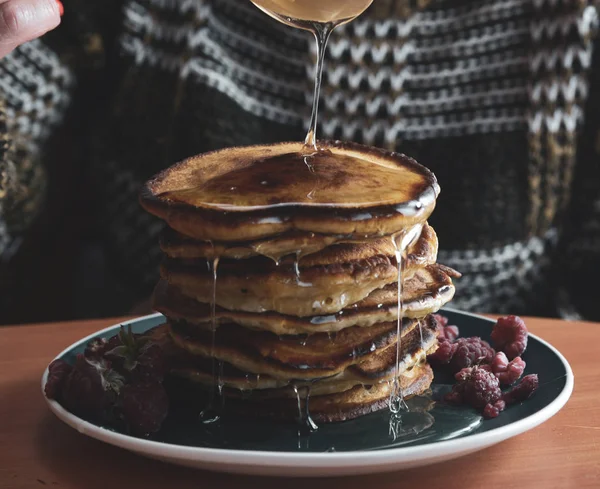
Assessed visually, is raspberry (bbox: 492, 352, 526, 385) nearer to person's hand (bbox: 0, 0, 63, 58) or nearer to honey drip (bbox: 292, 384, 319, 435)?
honey drip (bbox: 292, 384, 319, 435)

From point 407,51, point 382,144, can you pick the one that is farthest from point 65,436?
point 407,51

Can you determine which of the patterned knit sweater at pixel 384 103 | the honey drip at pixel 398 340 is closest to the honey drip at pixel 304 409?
the honey drip at pixel 398 340

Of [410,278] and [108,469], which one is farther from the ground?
[410,278]

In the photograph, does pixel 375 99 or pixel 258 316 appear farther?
pixel 375 99

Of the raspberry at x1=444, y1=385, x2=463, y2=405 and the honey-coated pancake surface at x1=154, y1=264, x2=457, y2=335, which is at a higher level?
the honey-coated pancake surface at x1=154, y1=264, x2=457, y2=335

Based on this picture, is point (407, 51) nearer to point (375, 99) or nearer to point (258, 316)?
point (375, 99)

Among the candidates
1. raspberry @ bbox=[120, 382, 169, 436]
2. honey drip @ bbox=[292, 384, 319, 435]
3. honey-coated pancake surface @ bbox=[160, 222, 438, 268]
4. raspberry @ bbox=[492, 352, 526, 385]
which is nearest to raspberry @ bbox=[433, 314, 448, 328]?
raspberry @ bbox=[492, 352, 526, 385]
